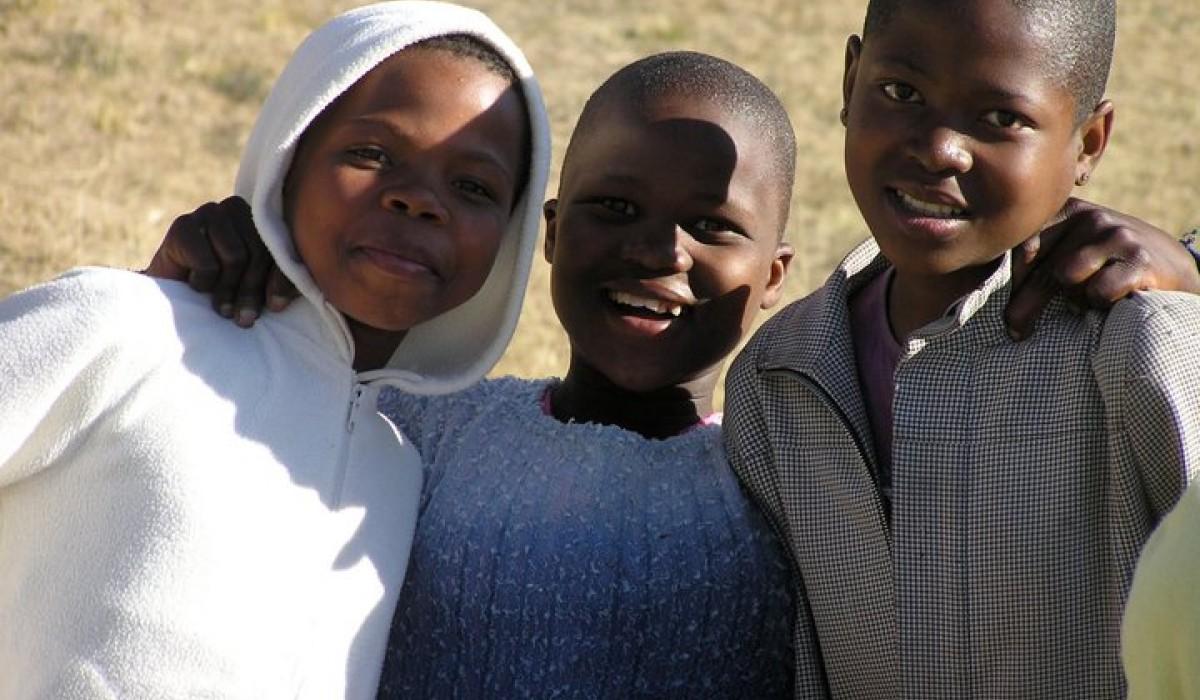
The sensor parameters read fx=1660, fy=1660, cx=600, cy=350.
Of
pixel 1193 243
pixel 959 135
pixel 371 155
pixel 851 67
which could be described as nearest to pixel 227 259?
pixel 371 155

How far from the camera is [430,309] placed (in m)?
2.65

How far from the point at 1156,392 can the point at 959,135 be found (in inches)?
18.0

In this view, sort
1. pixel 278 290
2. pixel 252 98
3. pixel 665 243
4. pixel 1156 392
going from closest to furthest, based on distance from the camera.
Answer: pixel 1156 392
pixel 278 290
pixel 665 243
pixel 252 98

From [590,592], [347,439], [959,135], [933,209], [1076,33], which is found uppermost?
[1076,33]

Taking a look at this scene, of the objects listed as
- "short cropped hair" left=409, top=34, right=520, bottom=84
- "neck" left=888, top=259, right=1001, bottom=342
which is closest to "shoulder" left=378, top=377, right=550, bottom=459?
"short cropped hair" left=409, top=34, right=520, bottom=84

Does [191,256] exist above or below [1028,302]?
below

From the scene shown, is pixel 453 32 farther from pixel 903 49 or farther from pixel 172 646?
pixel 172 646

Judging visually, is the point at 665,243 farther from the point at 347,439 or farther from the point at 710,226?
the point at 347,439

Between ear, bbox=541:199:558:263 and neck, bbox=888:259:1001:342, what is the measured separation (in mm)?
688

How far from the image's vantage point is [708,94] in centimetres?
297

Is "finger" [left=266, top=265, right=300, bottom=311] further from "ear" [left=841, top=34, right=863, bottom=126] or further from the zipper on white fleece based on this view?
"ear" [left=841, top=34, right=863, bottom=126]

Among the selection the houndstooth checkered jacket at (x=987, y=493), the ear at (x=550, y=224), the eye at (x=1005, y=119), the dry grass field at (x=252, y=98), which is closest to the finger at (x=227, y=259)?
the ear at (x=550, y=224)

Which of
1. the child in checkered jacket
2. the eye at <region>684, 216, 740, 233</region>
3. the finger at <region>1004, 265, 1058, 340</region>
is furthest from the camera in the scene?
the eye at <region>684, 216, 740, 233</region>

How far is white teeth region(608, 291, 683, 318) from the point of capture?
9.36 feet
